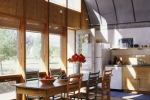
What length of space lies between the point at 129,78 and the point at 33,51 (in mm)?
3506

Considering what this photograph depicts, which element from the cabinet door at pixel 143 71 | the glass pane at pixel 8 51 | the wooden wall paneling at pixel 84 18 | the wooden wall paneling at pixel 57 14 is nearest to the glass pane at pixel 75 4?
the wooden wall paneling at pixel 84 18

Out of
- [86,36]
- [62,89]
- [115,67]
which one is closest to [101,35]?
[86,36]

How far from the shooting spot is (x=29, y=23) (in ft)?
20.9

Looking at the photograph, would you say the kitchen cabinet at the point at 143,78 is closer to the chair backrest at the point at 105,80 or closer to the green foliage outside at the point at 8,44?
the chair backrest at the point at 105,80

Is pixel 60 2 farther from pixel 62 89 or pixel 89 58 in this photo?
pixel 62 89

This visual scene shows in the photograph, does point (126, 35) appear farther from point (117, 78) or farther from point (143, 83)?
point (143, 83)

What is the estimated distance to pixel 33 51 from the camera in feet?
22.0

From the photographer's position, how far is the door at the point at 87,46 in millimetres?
8031

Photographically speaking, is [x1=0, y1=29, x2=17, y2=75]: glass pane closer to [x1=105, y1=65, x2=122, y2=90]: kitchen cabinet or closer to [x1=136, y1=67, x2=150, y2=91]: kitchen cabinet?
[x1=105, y1=65, x2=122, y2=90]: kitchen cabinet

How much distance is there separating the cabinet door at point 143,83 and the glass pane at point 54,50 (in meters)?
2.88

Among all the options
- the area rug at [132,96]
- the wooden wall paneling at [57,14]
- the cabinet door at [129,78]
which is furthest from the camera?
the cabinet door at [129,78]

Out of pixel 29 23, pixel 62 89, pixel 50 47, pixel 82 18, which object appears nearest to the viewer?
pixel 62 89

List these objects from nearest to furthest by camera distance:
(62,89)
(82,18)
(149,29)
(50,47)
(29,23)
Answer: (62,89) → (29,23) → (50,47) → (149,29) → (82,18)

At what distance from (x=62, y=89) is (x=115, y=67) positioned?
4.16 metres
